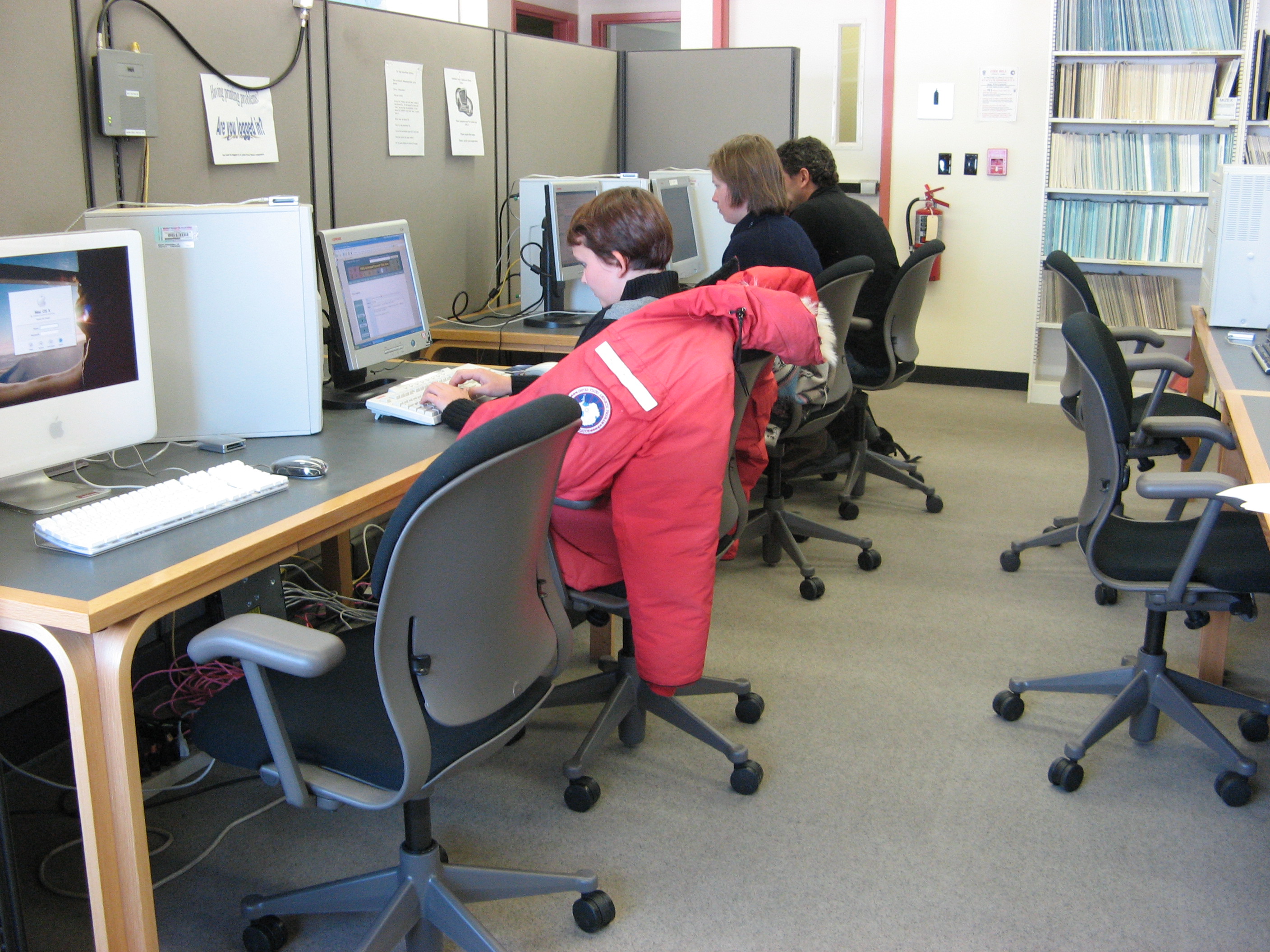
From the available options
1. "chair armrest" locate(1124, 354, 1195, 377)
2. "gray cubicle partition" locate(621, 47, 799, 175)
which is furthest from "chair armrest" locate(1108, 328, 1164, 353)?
"gray cubicle partition" locate(621, 47, 799, 175)

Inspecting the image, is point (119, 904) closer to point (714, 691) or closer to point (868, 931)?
point (868, 931)

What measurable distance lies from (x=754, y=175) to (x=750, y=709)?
1.59 metres

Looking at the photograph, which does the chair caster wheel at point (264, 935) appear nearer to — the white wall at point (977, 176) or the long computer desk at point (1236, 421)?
the long computer desk at point (1236, 421)

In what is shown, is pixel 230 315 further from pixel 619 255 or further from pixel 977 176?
pixel 977 176

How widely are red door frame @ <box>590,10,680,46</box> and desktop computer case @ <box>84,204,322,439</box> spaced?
634 cm

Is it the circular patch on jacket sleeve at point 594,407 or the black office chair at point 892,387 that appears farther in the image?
the black office chair at point 892,387

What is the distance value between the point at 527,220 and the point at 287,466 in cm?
183

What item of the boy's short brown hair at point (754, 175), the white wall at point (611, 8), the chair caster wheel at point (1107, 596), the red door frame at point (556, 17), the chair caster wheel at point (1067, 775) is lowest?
the chair caster wheel at point (1067, 775)

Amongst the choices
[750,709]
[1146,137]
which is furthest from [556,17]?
[750,709]

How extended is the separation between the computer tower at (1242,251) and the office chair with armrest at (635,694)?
2.01m

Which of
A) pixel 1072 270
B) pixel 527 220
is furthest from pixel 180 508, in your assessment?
pixel 1072 270

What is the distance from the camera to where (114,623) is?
4.43ft

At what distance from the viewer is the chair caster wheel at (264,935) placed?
1.70 metres

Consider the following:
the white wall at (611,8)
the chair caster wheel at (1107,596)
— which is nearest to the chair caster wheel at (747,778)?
the chair caster wheel at (1107,596)
